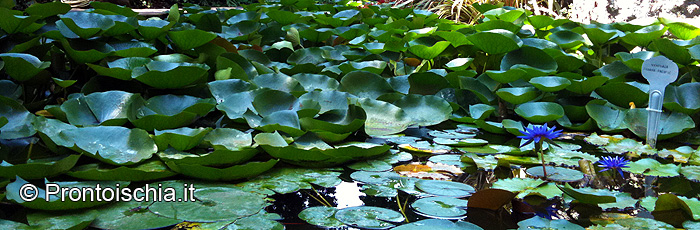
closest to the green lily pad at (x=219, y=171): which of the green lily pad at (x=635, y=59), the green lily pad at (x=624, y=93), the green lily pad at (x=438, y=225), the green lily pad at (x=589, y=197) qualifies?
the green lily pad at (x=438, y=225)

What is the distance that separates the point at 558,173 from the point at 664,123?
0.57m

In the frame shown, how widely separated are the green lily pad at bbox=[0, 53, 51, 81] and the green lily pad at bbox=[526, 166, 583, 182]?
4.10 ft

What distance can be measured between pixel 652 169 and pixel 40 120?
53.3 inches

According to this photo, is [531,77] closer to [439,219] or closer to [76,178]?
[439,219]

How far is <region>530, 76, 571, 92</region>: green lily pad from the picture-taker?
5.31ft

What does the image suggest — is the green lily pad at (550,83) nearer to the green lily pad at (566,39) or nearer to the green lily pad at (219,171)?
the green lily pad at (566,39)

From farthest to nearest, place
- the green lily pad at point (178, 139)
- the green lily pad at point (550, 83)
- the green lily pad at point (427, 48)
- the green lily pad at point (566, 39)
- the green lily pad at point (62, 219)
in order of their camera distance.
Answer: the green lily pad at point (566, 39)
the green lily pad at point (427, 48)
the green lily pad at point (550, 83)
the green lily pad at point (178, 139)
the green lily pad at point (62, 219)

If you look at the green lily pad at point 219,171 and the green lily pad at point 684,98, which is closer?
the green lily pad at point 219,171

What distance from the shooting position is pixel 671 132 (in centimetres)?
150

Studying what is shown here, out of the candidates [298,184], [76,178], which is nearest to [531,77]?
[298,184]

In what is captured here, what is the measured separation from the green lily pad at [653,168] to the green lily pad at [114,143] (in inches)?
41.0

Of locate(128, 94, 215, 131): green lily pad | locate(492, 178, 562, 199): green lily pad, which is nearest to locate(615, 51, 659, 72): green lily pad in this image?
Result: locate(492, 178, 562, 199): green lily pad

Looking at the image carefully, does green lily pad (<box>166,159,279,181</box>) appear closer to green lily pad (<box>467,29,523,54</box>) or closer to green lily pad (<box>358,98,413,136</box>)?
green lily pad (<box>358,98,413,136</box>)

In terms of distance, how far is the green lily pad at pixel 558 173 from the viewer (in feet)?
3.78
